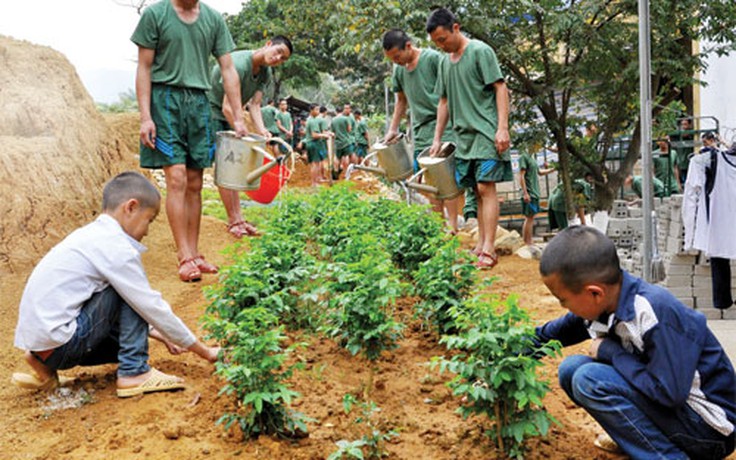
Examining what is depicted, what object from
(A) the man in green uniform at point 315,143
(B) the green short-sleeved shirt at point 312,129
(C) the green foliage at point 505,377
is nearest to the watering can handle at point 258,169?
(C) the green foliage at point 505,377

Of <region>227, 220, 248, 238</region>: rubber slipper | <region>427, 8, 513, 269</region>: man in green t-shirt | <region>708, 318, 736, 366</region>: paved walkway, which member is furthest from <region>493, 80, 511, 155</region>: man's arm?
<region>227, 220, 248, 238</region>: rubber slipper

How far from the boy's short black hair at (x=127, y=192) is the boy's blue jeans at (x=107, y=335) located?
35 cm

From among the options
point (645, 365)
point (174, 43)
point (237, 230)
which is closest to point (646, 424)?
point (645, 365)

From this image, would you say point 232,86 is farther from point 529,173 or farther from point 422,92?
point 529,173

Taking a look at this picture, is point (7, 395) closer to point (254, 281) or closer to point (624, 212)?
point (254, 281)

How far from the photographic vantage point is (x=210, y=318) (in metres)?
2.74

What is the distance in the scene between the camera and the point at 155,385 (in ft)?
9.34

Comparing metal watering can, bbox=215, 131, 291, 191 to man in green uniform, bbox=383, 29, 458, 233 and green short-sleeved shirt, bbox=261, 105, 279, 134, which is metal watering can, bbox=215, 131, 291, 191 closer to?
man in green uniform, bbox=383, 29, 458, 233

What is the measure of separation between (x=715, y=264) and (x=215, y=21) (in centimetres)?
412

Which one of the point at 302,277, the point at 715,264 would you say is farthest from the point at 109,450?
the point at 715,264

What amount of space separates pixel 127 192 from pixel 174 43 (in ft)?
7.32

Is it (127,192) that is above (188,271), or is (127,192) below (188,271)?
above

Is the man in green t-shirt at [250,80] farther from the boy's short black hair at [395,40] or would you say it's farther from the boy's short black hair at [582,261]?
the boy's short black hair at [582,261]

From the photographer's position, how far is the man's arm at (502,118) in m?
5.23
